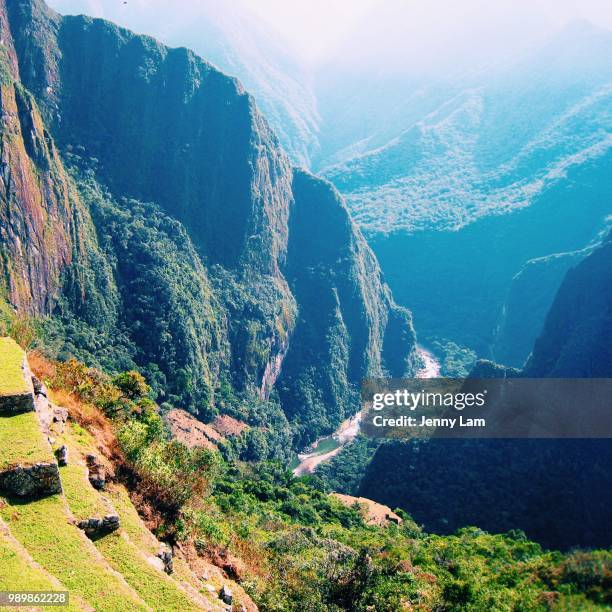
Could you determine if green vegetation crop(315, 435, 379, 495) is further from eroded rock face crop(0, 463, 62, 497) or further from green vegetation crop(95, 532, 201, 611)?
eroded rock face crop(0, 463, 62, 497)

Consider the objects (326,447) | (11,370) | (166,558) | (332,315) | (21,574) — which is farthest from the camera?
(332,315)

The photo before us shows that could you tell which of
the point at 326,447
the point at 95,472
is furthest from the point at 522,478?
the point at 95,472

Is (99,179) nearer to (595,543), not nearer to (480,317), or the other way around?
(595,543)

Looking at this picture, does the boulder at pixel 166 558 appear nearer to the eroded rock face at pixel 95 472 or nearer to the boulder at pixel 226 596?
the boulder at pixel 226 596

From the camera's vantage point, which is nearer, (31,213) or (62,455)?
(62,455)

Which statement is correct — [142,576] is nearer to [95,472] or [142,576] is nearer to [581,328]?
[95,472]

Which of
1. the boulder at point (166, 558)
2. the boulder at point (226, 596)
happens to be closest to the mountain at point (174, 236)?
the boulder at point (166, 558)

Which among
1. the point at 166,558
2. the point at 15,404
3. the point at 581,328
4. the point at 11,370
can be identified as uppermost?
the point at 11,370

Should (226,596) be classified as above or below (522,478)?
above
